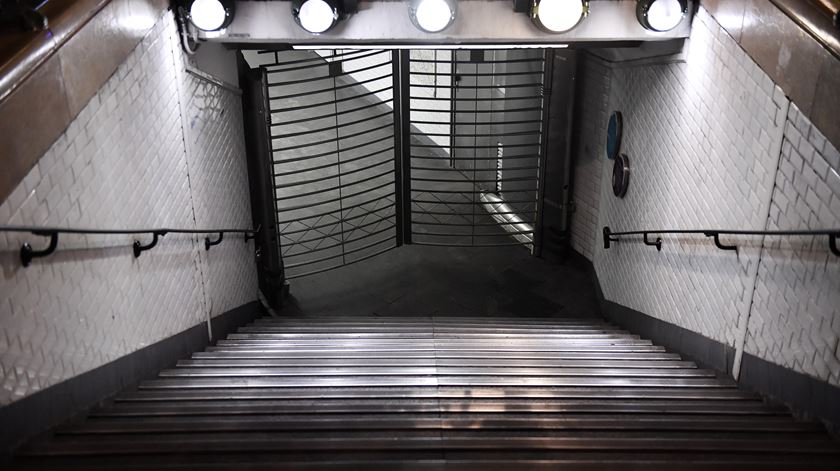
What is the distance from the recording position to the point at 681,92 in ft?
17.0

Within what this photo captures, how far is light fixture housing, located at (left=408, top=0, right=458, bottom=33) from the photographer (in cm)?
478

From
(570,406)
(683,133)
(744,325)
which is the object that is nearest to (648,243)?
(683,133)

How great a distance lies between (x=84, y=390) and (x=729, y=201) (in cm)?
375

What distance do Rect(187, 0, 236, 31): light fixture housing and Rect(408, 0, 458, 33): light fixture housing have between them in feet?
4.04

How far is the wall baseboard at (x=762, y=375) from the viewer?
3225 millimetres

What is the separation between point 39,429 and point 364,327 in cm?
336

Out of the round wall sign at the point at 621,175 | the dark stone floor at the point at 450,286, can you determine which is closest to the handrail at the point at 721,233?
the round wall sign at the point at 621,175

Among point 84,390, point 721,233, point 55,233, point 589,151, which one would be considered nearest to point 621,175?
point 589,151

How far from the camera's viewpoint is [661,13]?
15.5ft

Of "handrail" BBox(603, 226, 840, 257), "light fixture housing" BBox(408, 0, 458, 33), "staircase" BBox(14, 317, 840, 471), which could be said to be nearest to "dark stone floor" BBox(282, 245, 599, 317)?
"handrail" BBox(603, 226, 840, 257)

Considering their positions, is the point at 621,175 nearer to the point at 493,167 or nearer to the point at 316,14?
the point at 316,14

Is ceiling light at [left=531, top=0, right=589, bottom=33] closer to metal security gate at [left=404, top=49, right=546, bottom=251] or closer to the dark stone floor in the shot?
metal security gate at [left=404, top=49, right=546, bottom=251]

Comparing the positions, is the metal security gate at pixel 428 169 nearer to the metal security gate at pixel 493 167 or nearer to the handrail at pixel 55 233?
the metal security gate at pixel 493 167

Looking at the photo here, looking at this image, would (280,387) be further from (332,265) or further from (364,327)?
(332,265)
